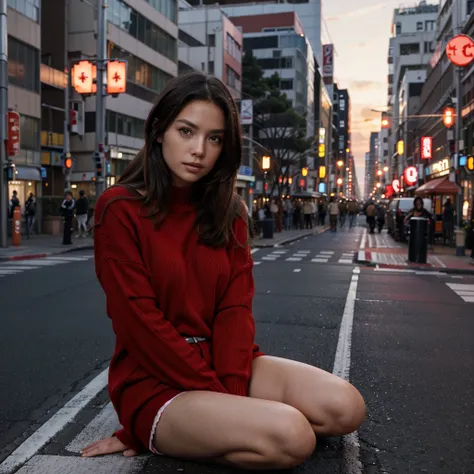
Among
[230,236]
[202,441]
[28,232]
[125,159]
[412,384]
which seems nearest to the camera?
[202,441]

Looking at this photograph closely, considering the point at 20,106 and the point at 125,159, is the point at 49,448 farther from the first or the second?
the point at 125,159

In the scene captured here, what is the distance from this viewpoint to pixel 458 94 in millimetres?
21562

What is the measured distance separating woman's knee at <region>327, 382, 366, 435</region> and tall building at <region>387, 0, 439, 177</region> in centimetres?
9660

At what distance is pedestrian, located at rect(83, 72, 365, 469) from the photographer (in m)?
2.76

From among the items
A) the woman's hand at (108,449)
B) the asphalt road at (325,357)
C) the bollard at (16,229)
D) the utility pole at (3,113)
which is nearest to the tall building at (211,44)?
the utility pole at (3,113)

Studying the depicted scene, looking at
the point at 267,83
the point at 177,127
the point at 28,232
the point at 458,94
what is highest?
the point at 267,83

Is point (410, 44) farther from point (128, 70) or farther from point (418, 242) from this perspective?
point (418, 242)

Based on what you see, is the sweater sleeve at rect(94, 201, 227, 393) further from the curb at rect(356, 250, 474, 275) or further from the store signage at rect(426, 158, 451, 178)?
the store signage at rect(426, 158, 451, 178)

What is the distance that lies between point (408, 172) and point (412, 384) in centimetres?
4994

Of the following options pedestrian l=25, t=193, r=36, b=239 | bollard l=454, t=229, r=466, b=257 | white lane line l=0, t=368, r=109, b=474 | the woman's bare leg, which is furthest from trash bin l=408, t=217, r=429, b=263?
pedestrian l=25, t=193, r=36, b=239

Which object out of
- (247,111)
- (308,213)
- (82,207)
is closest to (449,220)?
(82,207)

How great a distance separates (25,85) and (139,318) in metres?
32.7

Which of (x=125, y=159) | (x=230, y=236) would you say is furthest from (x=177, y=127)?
(x=125, y=159)

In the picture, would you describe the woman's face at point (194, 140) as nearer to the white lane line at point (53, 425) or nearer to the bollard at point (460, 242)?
the white lane line at point (53, 425)
